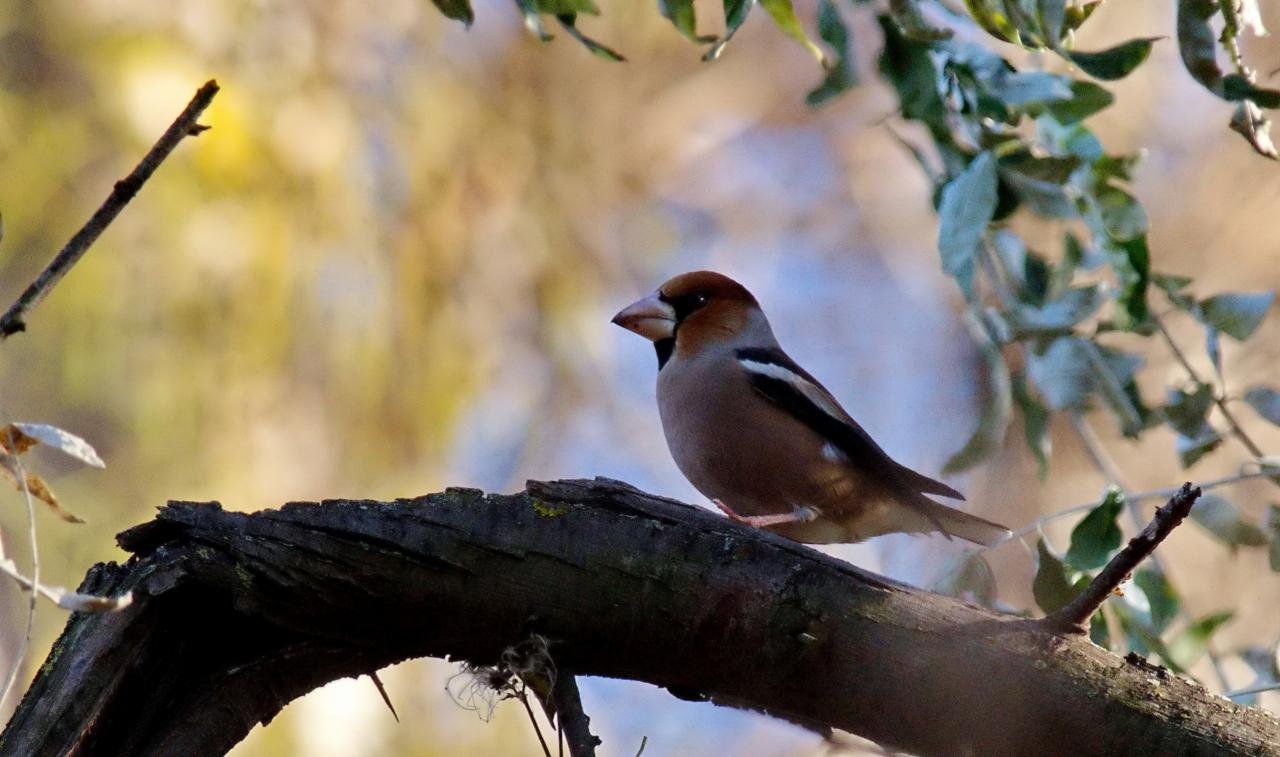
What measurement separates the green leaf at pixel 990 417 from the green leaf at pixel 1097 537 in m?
0.49

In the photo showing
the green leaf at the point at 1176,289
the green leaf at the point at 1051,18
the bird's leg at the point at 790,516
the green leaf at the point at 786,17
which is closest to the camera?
the green leaf at the point at 1051,18

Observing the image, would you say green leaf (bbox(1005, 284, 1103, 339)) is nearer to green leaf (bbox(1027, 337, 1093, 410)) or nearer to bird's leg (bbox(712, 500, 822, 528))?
green leaf (bbox(1027, 337, 1093, 410))

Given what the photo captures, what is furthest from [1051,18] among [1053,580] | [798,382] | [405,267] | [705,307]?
[405,267]

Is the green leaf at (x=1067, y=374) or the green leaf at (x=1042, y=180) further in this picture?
the green leaf at (x=1067, y=374)

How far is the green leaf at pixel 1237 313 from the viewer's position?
114 inches

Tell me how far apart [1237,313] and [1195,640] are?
736 millimetres

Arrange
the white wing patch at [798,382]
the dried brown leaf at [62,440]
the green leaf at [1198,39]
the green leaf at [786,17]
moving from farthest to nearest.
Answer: the white wing patch at [798,382]
the green leaf at [786,17]
the green leaf at [1198,39]
the dried brown leaf at [62,440]

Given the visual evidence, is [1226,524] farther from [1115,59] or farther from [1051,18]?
[1051,18]

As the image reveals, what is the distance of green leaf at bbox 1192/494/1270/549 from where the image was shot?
2889 mm

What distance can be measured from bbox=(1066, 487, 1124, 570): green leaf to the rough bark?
736 mm

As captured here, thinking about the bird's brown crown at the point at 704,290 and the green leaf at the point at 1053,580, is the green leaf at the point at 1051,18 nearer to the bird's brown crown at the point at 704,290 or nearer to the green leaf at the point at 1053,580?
the green leaf at the point at 1053,580

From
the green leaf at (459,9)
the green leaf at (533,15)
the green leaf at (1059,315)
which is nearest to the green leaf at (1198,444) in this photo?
the green leaf at (1059,315)

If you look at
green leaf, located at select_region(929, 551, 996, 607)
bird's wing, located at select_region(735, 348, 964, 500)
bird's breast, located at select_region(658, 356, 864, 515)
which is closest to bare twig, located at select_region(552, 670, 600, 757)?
green leaf, located at select_region(929, 551, 996, 607)

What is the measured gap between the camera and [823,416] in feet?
12.9
